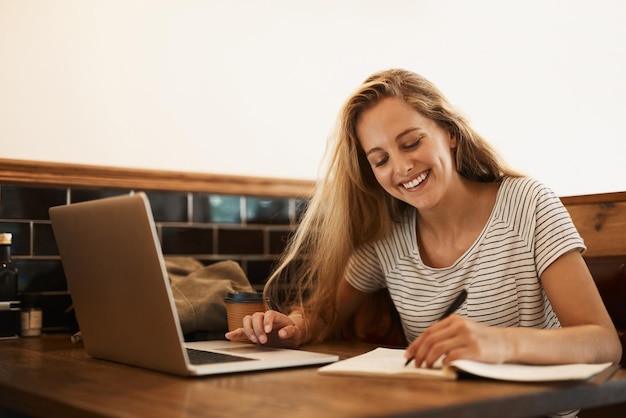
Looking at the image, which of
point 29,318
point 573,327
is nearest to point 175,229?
point 29,318

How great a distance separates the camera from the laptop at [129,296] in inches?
48.8

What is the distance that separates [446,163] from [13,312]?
1097 mm

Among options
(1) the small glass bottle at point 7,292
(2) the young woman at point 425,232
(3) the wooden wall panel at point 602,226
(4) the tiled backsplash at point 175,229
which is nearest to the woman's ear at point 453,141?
(2) the young woman at point 425,232

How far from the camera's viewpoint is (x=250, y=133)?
2486mm

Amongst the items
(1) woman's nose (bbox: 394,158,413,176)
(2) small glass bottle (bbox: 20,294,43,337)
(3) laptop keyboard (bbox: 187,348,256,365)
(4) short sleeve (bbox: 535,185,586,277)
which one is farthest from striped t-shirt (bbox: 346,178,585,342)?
(2) small glass bottle (bbox: 20,294,43,337)

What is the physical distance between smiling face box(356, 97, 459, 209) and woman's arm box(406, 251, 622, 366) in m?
0.37

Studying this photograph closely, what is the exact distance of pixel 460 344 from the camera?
1205mm

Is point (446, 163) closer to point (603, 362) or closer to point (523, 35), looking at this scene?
point (603, 362)

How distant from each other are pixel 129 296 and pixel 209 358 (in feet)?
0.61

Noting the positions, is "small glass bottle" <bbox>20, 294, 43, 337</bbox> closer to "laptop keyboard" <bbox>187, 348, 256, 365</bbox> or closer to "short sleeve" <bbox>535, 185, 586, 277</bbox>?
"laptop keyboard" <bbox>187, 348, 256, 365</bbox>

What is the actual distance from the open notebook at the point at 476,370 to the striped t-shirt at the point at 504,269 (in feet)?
1.28

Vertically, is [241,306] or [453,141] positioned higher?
[453,141]

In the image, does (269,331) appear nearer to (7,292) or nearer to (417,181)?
(417,181)

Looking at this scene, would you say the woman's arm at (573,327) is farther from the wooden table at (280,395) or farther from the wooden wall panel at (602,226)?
the wooden wall panel at (602,226)
